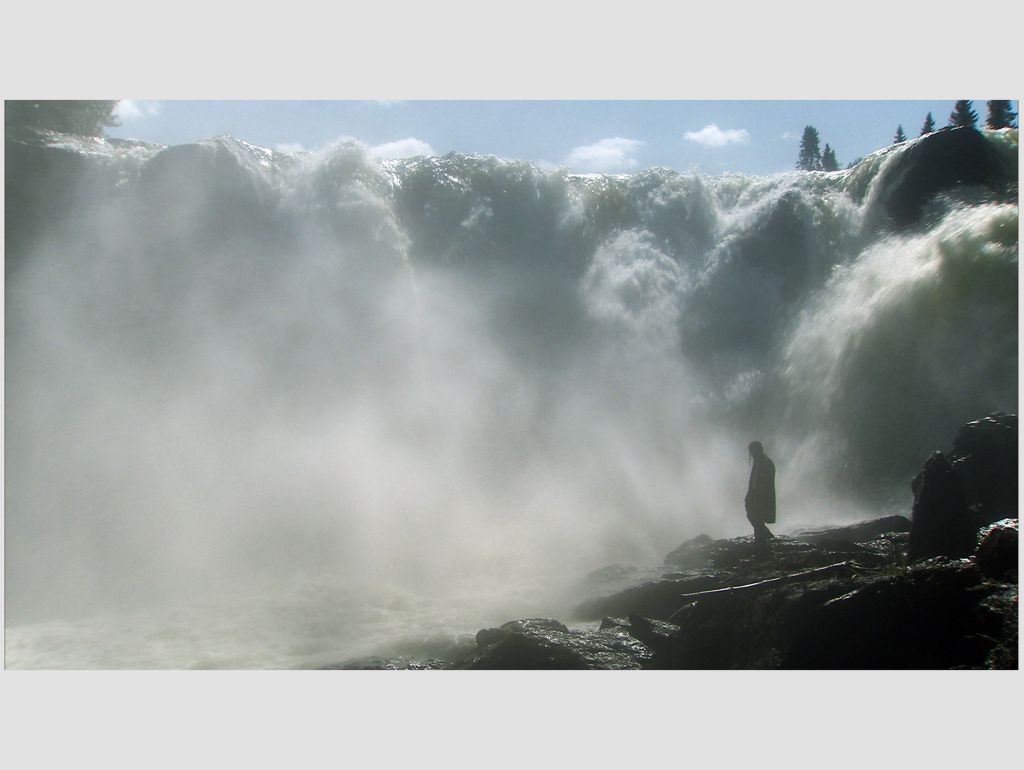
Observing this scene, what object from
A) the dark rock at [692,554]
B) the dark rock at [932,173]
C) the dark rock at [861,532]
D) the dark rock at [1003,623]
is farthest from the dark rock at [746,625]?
the dark rock at [932,173]

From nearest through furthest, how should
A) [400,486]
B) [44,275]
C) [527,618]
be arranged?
[527,618] → [44,275] → [400,486]

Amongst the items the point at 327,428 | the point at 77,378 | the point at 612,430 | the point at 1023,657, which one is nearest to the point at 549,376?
the point at 612,430

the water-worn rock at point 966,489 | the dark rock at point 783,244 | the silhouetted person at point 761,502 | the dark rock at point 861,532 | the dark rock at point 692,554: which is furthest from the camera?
the dark rock at point 783,244

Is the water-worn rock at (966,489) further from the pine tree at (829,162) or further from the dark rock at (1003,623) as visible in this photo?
the pine tree at (829,162)

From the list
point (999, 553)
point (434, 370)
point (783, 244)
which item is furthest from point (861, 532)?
point (434, 370)

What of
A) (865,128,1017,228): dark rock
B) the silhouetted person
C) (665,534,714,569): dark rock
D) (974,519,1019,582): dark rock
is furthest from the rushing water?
(974,519,1019,582): dark rock

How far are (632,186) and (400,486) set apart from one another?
529 cm

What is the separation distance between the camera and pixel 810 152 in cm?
970

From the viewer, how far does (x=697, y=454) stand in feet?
33.2

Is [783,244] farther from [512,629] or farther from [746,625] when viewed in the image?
[512,629]

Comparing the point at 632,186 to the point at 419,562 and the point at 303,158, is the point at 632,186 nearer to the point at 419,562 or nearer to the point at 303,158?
the point at 303,158

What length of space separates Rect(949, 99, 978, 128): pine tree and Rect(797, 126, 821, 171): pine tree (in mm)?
1225

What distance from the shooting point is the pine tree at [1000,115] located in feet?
25.5

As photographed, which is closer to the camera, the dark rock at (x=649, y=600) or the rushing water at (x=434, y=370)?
the dark rock at (x=649, y=600)
